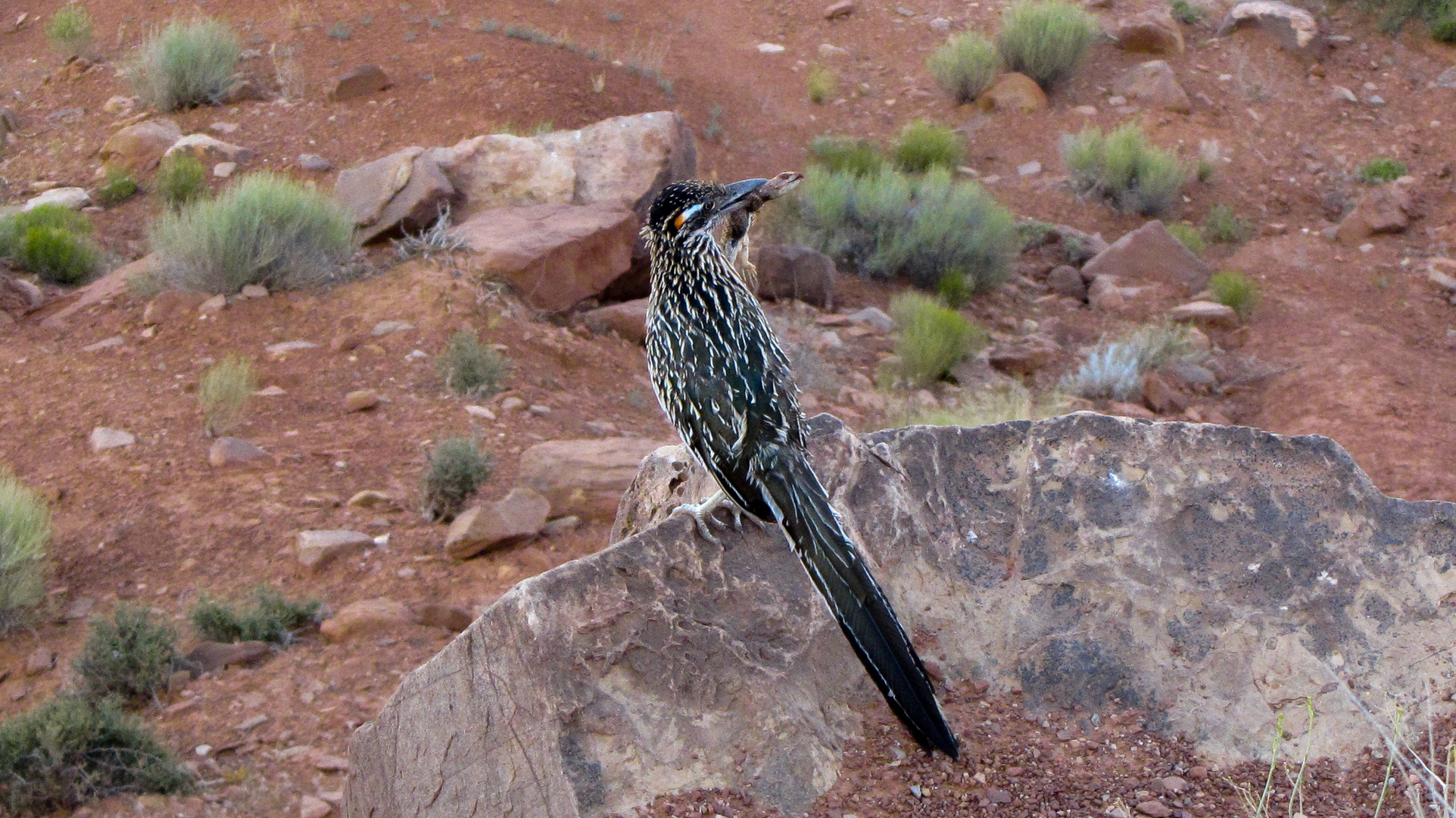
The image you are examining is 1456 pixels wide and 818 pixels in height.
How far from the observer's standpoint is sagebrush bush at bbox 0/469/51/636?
5738 millimetres

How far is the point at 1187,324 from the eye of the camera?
1066 centimetres

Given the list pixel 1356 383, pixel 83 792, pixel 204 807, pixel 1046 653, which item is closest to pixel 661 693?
pixel 1046 653

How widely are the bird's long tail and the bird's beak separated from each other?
123 cm

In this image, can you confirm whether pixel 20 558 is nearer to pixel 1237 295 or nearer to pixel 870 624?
pixel 870 624

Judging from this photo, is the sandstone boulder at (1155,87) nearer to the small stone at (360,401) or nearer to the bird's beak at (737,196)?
the small stone at (360,401)

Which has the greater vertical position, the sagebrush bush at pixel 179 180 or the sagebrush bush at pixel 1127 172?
the sagebrush bush at pixel 179 180

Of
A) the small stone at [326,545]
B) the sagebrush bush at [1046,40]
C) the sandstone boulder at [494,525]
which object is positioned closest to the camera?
the small stone at [326,545]

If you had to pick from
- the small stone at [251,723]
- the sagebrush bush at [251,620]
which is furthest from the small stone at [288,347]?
the small stone at [251,723]

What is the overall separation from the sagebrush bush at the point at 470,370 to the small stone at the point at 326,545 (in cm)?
166

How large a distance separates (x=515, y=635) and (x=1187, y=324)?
884cm

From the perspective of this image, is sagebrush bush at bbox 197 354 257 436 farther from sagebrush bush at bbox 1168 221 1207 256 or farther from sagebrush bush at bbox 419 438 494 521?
sagebrush bush at bbox 1168 221 1207 256

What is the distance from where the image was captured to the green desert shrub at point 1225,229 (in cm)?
1269

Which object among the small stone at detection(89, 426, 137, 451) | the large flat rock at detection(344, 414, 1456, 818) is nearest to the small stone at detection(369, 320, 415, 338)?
the small stone at detection(89, 426, 137, 451)

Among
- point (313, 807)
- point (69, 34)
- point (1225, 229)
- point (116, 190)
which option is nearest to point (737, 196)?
point (313, 807)
